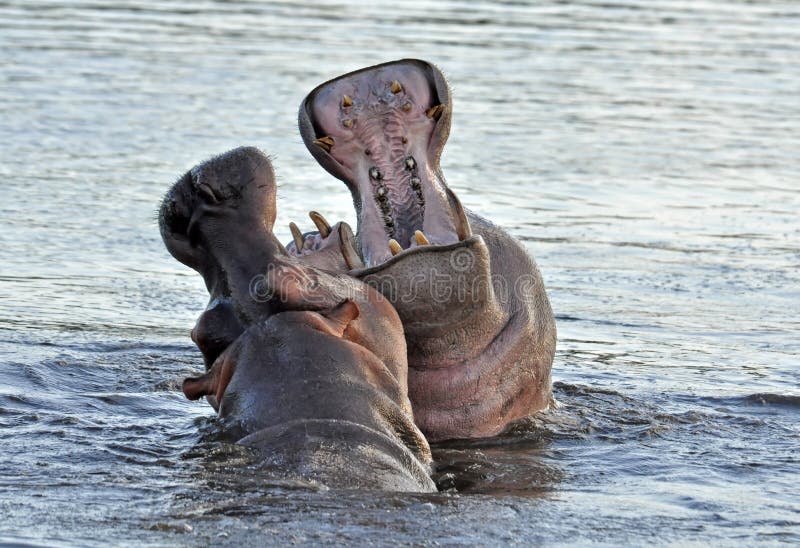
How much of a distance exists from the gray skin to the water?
19 centimetres

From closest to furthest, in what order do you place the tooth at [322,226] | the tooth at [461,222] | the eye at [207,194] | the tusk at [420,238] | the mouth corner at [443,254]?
the eye at [207,194] → the mouth corner at [443,254] → the tusk at [420,238] → the tooth at [461,222] → the tooth at [322,226]

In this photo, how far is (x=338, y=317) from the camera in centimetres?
453

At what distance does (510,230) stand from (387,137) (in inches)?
159

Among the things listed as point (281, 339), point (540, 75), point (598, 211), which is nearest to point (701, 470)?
point (281, 339)

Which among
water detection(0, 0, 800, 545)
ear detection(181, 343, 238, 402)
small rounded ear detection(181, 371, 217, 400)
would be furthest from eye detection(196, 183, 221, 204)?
water detection(0, 0, 800, 545)

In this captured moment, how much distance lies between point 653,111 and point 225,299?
10.5 meters

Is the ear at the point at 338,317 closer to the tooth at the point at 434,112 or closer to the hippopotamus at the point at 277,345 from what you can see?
the hippopotamus at the point at 277,345

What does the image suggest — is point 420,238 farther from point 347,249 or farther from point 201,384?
point 201,384

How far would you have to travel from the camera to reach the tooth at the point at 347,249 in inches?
207

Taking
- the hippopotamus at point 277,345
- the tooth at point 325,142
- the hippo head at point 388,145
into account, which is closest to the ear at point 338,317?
the hippopotamus at point 277,345

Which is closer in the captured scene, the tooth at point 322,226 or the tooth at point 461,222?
the tooth at point 461,222

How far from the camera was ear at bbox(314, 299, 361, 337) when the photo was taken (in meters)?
4.50

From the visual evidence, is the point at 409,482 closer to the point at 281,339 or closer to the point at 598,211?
the point at 281,339

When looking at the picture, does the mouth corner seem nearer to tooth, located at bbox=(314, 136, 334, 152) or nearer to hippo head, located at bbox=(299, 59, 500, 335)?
hippo head, located at bbox=(299, 59, 500, 335)
